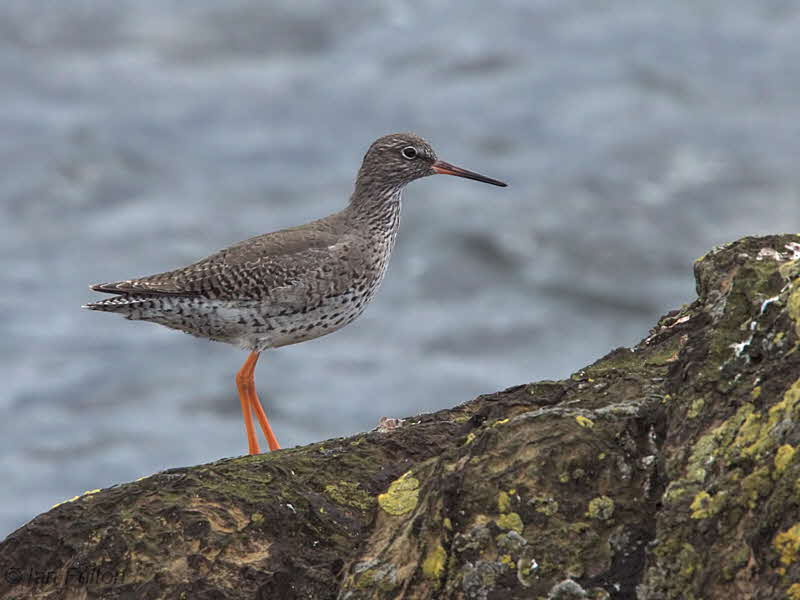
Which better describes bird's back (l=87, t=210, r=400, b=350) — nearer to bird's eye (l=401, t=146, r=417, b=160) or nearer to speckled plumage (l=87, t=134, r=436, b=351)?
speckled plumage (l=87, t=134, r=436, b=351)

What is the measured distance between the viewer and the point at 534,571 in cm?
425

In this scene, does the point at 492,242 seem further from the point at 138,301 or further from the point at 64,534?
the point at 64,534

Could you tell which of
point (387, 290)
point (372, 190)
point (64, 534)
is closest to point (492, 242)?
point (387, 290)

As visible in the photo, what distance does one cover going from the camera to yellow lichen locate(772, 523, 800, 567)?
3680 millimetres

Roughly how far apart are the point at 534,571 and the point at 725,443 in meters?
0.76

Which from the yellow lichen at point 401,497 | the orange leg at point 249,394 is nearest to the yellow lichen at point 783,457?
the yellow lichen at point 401,497

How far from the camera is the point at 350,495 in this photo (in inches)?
224

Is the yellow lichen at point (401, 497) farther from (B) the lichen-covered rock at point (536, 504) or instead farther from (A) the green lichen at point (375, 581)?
(A) the green lichen at point (375, 581)

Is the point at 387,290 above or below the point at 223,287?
above

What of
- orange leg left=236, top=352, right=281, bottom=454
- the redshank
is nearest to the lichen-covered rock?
the redshank

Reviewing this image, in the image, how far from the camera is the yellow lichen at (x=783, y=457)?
3.85 metres

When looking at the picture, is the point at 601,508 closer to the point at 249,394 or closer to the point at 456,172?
the point at 249,394

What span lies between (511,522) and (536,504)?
0.11 metres

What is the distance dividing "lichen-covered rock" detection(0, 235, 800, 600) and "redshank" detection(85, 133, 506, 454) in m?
3.81
